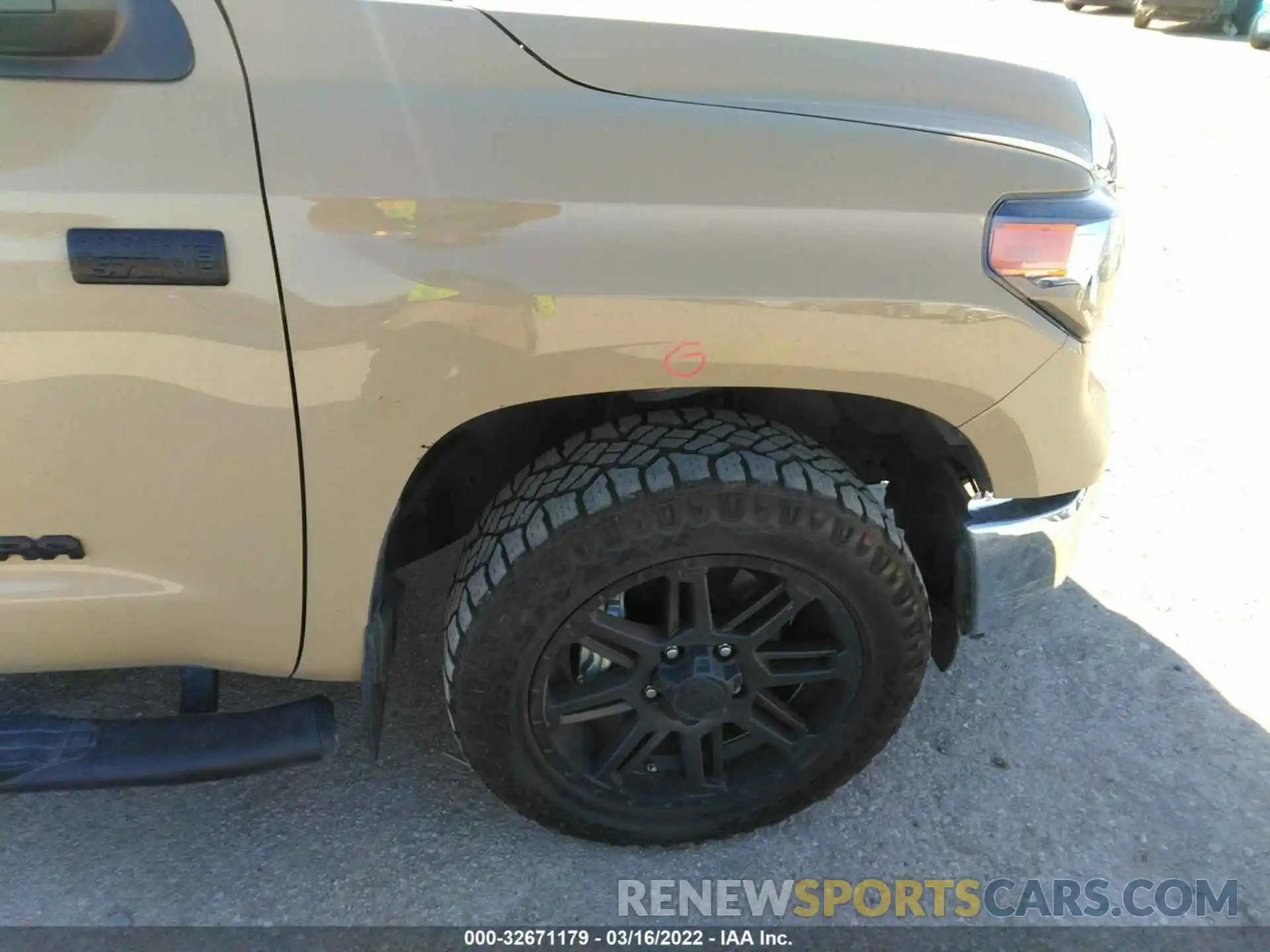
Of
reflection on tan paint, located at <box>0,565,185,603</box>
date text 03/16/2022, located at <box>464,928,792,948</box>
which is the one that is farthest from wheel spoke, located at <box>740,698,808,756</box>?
reflection on tan paint, located at <box>0,565,185,603</box>

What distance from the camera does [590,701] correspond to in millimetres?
2051

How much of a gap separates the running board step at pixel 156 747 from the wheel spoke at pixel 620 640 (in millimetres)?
543

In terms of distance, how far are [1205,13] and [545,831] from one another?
16.4 m

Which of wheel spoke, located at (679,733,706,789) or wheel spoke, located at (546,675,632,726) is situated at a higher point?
wheel spoke, located at (546,675,632,726)

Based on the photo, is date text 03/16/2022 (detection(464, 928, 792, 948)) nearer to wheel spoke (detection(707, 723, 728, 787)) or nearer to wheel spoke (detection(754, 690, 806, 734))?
wheel spoke (detection(707, 723, 728, 787))

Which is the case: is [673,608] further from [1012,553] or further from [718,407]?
[1012,553]

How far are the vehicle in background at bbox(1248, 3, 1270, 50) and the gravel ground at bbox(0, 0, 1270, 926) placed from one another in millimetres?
12199

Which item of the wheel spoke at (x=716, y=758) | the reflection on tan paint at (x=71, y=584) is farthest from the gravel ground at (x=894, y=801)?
the reflection on tan paint at (x=71, y=584)

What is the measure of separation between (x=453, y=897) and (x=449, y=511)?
825 mm

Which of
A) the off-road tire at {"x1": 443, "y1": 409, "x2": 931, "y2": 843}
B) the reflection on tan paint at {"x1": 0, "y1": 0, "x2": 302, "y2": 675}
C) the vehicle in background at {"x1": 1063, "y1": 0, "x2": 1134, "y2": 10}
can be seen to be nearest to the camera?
the reflection on tan paint at {"x1": 0, "y1": 0, "x2": 302, "y2": 675}

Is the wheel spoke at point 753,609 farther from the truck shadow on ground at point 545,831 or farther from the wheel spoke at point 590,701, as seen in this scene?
the truck shadow on ground at point 545,831

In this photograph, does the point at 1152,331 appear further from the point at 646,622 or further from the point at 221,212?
the point at 221,212

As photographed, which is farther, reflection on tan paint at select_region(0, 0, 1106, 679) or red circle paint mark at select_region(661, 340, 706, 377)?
red circle paint mark at select_region(661, 340, 706, 377)

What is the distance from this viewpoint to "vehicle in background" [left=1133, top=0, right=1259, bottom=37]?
1421 centimetres
